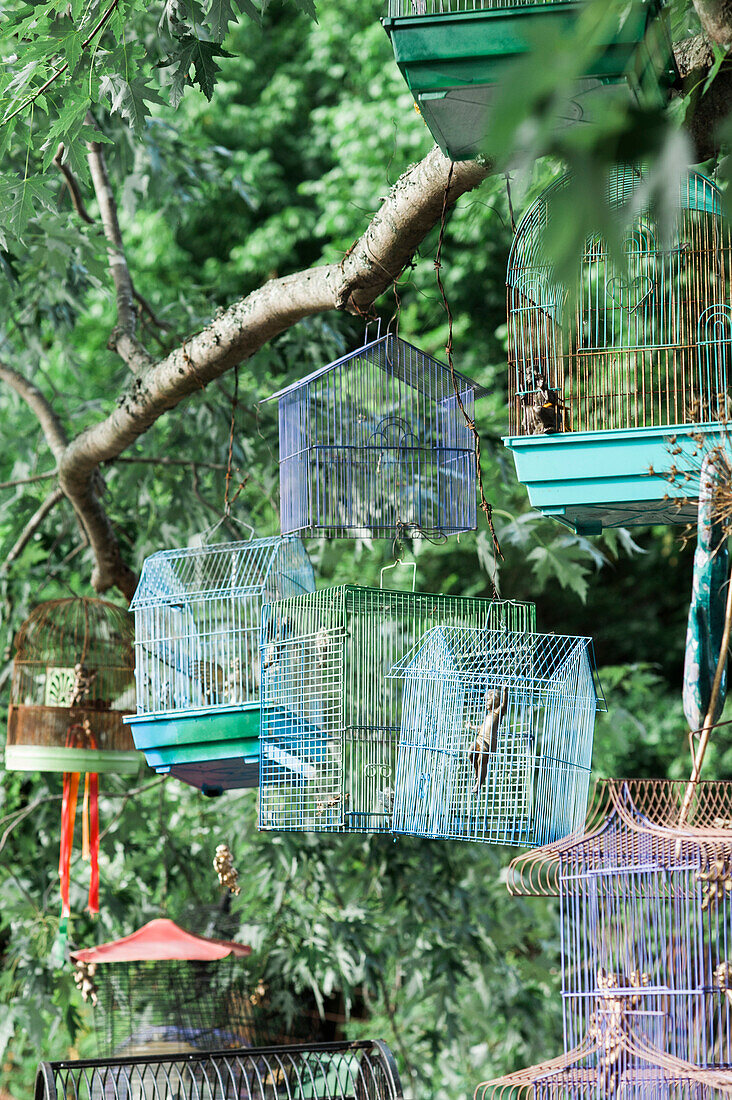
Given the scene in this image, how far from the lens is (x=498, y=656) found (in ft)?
11.9

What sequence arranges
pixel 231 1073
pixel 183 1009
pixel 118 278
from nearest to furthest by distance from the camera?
pixel 231 1073 → pixel 118 278 → pixel 183 1009

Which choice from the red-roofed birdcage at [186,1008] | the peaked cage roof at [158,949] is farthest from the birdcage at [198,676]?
the red-roofed birdcage at [186,1008]

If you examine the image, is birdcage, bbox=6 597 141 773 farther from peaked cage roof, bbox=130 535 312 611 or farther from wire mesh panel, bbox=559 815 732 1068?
wire mesh panel, bbox=559 815 732 1068

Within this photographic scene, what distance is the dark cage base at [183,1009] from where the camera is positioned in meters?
5.82

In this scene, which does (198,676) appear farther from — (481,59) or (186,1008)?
(186,1008)

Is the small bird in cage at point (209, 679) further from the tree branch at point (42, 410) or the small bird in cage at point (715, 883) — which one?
the small bird in cage at point (715, 883)

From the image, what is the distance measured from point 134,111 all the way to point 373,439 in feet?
3.73

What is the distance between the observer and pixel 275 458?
5945 millimetres

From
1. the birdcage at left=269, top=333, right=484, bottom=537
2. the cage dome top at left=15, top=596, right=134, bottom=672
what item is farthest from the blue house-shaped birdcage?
the cage dome top at left=15, top=596, right=134, bottom=672

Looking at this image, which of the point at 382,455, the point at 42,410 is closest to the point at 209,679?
the point at 382,455

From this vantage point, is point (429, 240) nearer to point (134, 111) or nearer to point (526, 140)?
point (134, 111)

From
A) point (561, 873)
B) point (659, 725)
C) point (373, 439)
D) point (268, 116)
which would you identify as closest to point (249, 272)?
point (268, 116)

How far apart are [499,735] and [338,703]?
1.72 feet

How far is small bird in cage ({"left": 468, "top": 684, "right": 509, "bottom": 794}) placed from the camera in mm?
3301
